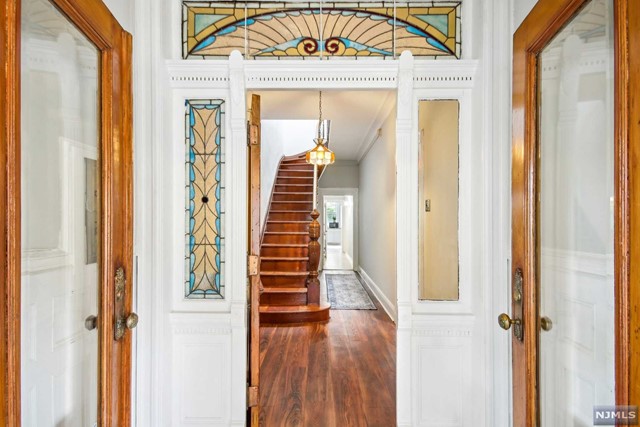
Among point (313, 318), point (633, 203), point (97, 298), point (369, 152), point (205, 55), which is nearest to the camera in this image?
point (633, 203)

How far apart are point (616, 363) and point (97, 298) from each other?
5.35ft

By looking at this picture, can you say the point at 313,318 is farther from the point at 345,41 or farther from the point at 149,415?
the point at 345,41

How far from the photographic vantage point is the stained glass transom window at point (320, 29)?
6.49ft

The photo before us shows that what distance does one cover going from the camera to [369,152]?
661cm

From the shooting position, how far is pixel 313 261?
4.56 m

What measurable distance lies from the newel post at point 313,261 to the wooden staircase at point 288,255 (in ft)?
0.05

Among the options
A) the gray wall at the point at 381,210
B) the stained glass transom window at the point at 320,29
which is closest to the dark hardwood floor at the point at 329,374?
the gray wall at the point at 381,210

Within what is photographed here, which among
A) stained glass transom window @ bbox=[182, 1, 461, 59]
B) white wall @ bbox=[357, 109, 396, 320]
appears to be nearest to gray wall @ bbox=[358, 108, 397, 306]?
white wall @ bbox=[357, 109, 396, 320]

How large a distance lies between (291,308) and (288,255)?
3.53ft

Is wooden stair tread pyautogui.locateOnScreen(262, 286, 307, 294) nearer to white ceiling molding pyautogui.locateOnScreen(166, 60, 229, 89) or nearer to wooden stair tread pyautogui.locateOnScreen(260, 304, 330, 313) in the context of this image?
wooden stair tread pyautogui.locateOnScreen(260, 304, 330, 313)

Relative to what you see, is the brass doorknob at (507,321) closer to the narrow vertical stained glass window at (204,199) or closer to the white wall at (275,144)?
the narrow vertical stained glass window at (204,199)

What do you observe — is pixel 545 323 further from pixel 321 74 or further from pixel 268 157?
pixel 268 157

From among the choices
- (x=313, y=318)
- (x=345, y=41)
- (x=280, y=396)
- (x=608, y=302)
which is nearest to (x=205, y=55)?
(x=345, y=41)

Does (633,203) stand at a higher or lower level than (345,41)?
lower
